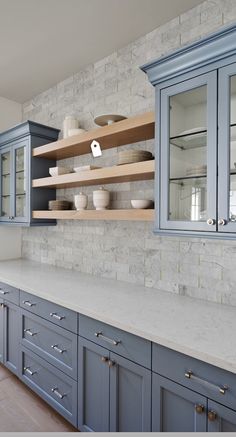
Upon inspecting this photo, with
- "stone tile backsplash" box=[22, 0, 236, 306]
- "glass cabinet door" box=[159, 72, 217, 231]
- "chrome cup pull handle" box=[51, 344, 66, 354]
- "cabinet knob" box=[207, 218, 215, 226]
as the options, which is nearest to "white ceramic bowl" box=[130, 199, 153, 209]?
"stone tile backsplash" box=[22, 0, 236, 306]

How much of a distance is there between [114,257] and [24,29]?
194 cm

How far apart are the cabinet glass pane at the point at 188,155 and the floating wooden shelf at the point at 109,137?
0.22m

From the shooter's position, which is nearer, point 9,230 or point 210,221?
point 210,221

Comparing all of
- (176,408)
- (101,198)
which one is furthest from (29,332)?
(176,408)

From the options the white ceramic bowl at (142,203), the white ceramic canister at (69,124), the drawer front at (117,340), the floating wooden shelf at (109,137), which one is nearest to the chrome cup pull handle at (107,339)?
the drawer front at (117,340)

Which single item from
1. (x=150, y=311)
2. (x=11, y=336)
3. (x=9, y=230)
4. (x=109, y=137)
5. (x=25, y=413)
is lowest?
(x=25, y=413)

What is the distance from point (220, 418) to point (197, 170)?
1.15m

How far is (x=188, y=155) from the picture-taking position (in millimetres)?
1582

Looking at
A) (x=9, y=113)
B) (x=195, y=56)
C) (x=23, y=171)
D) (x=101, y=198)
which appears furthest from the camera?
(x=9, y=113)

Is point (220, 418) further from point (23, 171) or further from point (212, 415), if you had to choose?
point (23, 171)

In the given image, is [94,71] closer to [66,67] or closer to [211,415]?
[66,67]

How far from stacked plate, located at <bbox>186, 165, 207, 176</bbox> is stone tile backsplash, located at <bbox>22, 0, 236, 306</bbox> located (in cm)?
48

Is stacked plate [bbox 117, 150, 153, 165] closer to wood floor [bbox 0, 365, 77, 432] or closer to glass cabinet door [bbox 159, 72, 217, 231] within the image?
glass cabinet door [bbox 159, 72, 217, 231]

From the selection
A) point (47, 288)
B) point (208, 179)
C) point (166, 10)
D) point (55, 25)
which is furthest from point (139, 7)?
point (47, 288)
